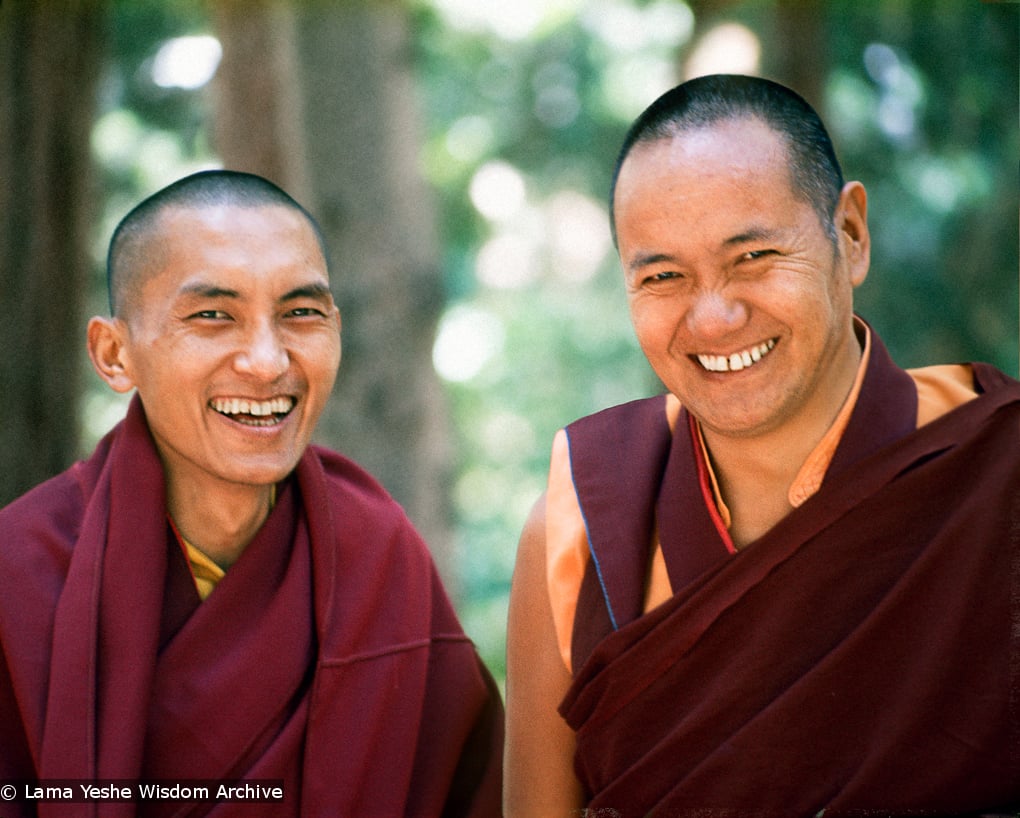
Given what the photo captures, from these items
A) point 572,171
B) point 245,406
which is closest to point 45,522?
point 245,406

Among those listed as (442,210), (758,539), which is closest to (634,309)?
(758,539)

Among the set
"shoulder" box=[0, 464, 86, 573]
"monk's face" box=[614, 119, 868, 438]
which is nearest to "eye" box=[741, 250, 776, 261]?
"monk's face" box=[614, 119, 868, 438]

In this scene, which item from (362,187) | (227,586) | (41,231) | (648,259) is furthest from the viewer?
(362,187)

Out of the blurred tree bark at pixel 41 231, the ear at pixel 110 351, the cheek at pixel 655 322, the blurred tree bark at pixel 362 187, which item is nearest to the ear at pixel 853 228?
the cheek at pixel 655 322

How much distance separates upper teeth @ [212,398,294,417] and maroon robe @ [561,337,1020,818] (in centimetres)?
85

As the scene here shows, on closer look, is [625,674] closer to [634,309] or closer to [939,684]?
[939,684]

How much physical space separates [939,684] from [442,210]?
10.6m

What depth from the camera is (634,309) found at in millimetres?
2486

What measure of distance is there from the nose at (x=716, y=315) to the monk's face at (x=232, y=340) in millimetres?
944

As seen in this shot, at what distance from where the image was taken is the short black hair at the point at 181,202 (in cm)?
275

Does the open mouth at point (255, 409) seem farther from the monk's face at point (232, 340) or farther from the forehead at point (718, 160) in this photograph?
the forehead at point (718, 160)

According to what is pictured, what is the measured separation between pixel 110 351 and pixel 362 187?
2.19 metres

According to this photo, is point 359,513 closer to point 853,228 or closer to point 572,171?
point 853,228

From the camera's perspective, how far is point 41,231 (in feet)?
12.5
